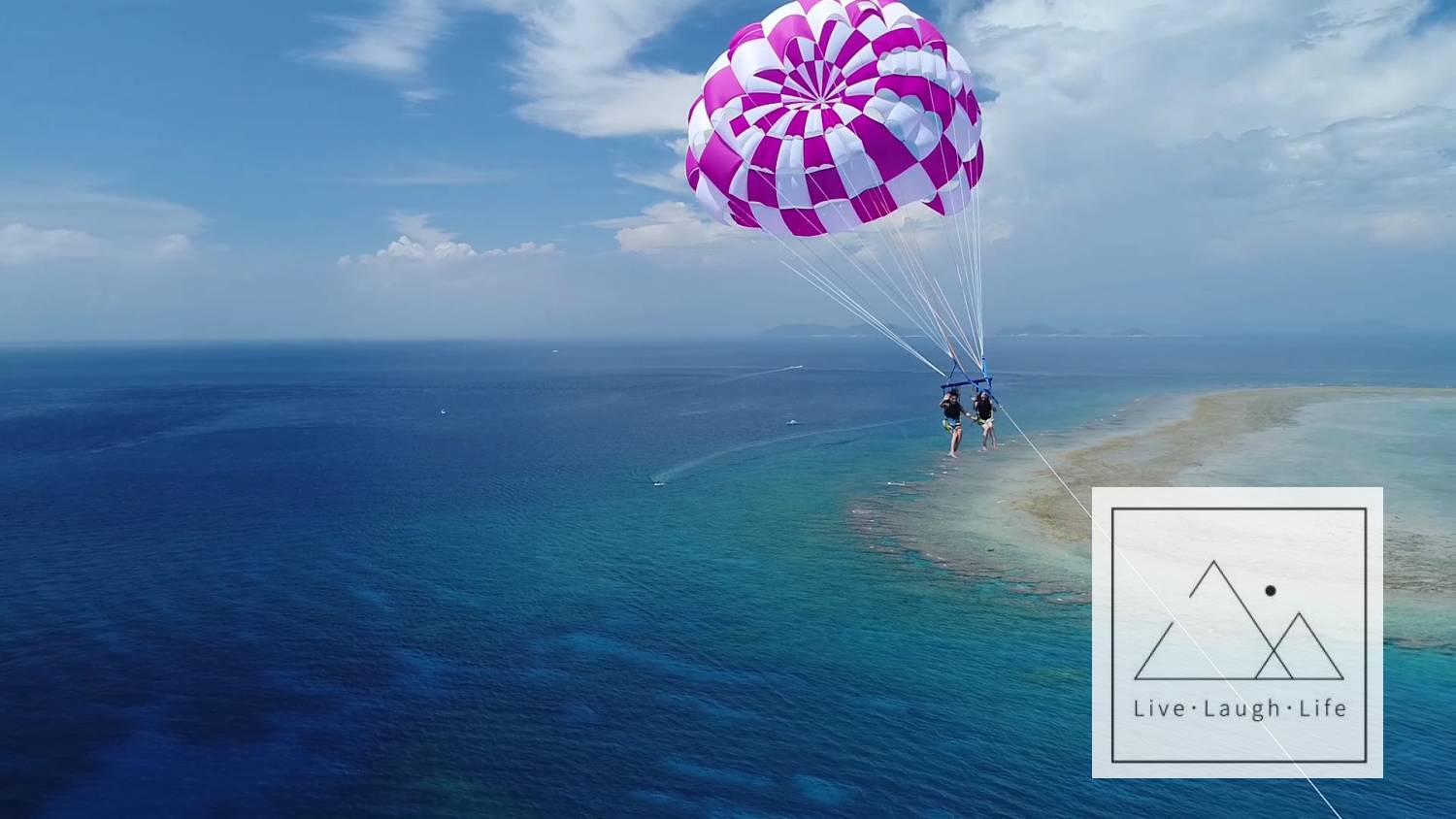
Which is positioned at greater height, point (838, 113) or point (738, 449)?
point (838, 113)

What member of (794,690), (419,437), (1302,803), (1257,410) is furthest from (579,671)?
(1257,410)

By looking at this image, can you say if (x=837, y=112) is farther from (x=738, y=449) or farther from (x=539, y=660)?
(x=738, y=449)

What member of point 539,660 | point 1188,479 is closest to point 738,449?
point 1188,479

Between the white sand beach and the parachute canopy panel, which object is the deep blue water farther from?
the parachute canopy panel

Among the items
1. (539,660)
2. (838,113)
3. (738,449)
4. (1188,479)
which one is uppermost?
(838,113)

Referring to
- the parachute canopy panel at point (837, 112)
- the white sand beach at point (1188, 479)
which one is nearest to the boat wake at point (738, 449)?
the white sand beach at point (1188, 479)

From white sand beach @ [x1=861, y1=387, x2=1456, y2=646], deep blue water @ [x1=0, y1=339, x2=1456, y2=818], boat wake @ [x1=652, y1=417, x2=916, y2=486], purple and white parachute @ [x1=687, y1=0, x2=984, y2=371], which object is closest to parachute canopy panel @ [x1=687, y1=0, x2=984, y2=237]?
purple and white parachute @ [x1=687, y1=0, x2=984, y2=371]

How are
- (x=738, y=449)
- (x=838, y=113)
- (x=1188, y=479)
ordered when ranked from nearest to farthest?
1. (x=838, y=113)
2. (x=1188, y=479)
3. (x=738, y=449)

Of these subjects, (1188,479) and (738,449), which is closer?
(1188,479)
